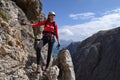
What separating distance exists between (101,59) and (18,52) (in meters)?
126

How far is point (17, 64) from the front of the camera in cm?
1461

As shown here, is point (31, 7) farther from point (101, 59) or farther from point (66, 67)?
point (101, 59)

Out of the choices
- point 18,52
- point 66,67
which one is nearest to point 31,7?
point 66,67

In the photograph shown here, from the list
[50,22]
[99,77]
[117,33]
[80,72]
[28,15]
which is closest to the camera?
[50,22]

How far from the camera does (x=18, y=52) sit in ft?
49.5

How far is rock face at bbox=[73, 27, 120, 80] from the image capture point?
416 feet

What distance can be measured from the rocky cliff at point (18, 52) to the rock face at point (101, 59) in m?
105

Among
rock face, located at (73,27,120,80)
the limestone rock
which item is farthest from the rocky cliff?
rock face, located at (73,27,120,80)

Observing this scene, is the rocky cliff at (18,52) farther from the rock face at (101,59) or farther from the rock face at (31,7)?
the rock face at (101,59)

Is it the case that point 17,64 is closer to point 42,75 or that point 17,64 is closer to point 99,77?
point 42,75

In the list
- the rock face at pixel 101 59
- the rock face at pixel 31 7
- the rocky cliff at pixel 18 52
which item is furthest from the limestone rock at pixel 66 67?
the rock face at pixel 101 59

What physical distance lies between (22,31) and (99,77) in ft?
361

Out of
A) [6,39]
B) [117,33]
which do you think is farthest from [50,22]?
[117,33]

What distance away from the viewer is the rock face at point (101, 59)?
416ft
